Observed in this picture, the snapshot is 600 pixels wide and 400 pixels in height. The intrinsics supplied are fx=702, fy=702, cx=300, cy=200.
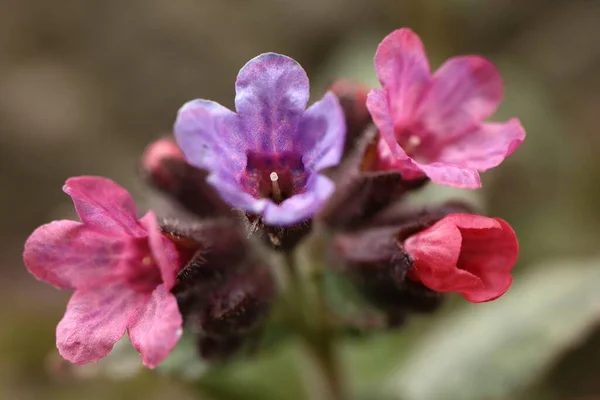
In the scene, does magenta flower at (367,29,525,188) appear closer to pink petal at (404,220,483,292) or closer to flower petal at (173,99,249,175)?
pink petal at (404,220,483,292)

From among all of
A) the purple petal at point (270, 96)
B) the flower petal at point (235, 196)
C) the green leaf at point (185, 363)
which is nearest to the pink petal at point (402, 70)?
the purple petal at point (270, 96)

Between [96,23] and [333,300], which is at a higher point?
[96,23]

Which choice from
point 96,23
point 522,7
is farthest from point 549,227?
point 96,23

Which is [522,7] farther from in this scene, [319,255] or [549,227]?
[319,255]

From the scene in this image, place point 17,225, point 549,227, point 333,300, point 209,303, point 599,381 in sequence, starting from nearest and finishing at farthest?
1. point 209,303
2. point 333,300
3. point 599,381
4. point 549,227
5. point 17,225

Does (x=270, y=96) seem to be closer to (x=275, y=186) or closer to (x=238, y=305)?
(x=275, y=186)

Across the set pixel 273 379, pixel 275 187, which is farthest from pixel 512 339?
pixel 275 187
